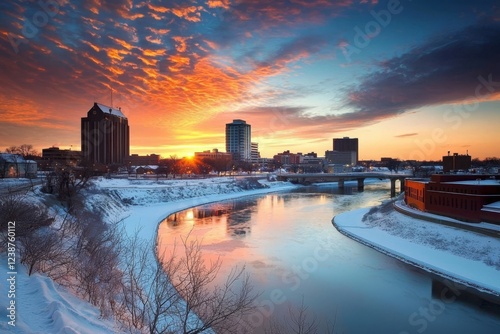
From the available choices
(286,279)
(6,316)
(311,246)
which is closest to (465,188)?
(311,246)

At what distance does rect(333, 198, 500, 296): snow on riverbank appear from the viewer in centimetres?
2108

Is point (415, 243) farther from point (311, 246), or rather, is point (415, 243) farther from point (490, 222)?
point (311, 246)

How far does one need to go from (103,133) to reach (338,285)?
16937cm

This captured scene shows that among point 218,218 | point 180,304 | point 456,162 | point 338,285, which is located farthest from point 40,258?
point 456,162

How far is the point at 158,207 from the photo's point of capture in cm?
5134

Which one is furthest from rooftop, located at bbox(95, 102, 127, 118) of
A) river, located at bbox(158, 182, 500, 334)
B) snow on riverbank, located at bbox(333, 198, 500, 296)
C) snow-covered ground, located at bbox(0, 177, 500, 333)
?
snow on riverbank, located at bbox(333, 198, 500, 296)

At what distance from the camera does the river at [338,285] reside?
15273mm

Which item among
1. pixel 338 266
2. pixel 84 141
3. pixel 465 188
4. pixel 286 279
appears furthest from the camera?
pixel 84 141

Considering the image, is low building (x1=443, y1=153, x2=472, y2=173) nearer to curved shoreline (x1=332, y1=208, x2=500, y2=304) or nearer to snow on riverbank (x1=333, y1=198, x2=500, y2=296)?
snow on riverbank (x1=333, y1=198, x2=500, y2=296)

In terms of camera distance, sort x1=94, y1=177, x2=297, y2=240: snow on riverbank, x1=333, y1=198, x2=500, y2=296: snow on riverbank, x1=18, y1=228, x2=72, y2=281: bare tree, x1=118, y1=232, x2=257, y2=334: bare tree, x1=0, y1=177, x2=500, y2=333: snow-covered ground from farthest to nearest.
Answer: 1. x1=94, y1=177, x2=297, y2=240: snow on riverbank
2. x1=333, y1=198, x2=500, y2=296: snow on riverbank
3. x1=18, y1=228, x2=72, y2=281: bare tree
4. x1=118, y1=232, x2=257, y2=334: bare tree
5. x1=0, y1=177, x2=500, y2=333: snow-covered ground

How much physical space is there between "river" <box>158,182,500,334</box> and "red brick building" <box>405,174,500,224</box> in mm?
9550

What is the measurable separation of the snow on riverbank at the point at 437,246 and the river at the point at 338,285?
50.5 inches

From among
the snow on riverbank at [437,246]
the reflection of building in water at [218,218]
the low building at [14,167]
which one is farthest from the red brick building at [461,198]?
the low building at [14,167]

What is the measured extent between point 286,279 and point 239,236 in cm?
1249
